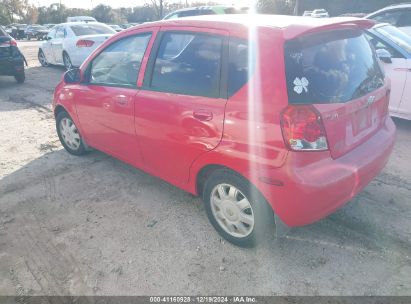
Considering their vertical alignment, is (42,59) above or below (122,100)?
below

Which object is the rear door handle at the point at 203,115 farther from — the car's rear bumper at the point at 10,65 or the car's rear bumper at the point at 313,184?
the car's rear bumper at the point at 10,65

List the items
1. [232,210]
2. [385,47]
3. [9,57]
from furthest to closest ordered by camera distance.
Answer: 1. [9,57]
2. [385,47]
3. [232,210]

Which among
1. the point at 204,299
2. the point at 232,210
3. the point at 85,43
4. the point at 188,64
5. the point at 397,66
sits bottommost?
the point at 204,299

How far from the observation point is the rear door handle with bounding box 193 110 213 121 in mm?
2605

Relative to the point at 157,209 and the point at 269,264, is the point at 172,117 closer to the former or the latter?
the point at 157,209

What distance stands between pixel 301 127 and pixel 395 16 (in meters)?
6.75

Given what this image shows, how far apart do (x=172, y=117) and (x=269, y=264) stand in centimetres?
144

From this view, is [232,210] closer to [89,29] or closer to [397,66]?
[397,66]

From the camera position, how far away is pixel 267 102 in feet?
7.56

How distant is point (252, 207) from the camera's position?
8.49 feet

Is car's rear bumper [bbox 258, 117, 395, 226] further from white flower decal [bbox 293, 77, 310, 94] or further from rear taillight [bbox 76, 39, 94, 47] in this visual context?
rear taillight [bbox 76, 39, 94, 47]

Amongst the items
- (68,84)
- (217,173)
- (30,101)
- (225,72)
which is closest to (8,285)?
(217,173)

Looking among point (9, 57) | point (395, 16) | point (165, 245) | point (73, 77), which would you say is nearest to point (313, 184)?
point (165, 245)

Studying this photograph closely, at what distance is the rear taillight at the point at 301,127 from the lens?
2.23m
